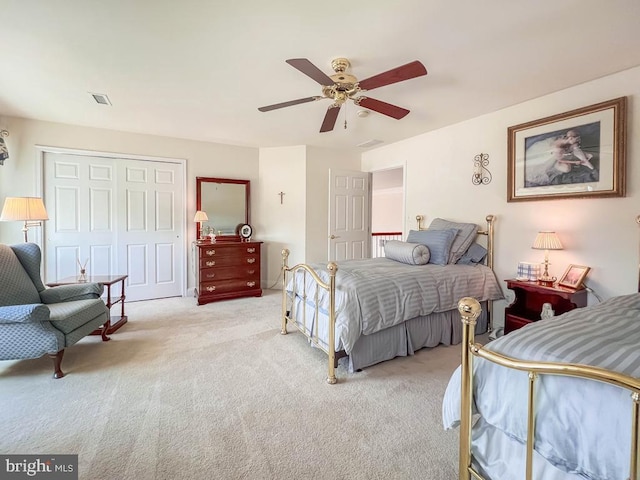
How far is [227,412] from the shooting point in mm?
1938

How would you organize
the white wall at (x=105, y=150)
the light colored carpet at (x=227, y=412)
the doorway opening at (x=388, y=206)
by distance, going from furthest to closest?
1. the doorway opening at (x=388, y=206)
2. the white wall at (x=105, y=150)
3. the light colored carpet at (x=227, y=412)

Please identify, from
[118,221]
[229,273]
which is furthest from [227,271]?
[118,221]

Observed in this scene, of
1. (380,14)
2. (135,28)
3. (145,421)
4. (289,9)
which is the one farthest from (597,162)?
(145,421)

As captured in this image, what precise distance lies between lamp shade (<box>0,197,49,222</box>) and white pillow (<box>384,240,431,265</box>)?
12.1 feet

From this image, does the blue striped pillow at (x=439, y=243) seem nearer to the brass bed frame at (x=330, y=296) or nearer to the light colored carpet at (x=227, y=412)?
the brass bed frame at (x=330, y=296)

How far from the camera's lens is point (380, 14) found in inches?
74.2

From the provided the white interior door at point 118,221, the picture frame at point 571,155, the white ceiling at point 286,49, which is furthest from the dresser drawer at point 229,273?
the picture frame at point 571,155

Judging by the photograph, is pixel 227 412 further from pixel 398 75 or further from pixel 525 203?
pixel 525 203

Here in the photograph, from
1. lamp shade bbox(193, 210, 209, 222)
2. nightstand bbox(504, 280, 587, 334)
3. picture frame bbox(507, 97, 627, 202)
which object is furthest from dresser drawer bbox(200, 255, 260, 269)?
picture frame bbox(507, 97, 627, 202)

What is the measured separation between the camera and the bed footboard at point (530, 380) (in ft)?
2.71

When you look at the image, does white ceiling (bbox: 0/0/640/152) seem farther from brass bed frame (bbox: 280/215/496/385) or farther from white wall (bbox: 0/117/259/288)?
brass bed frame (bbox: 280/215/496/385)

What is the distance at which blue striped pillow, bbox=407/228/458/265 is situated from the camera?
339 centimetres

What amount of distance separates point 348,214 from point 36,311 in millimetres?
4207

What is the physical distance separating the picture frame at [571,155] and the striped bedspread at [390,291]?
3.39 ft
